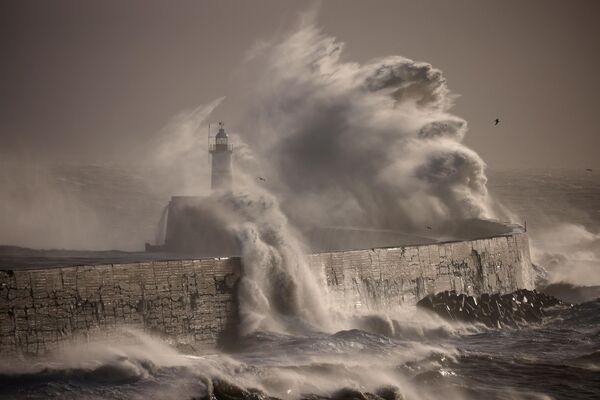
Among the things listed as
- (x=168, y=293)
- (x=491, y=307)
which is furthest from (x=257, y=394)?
(x=491, y=307)

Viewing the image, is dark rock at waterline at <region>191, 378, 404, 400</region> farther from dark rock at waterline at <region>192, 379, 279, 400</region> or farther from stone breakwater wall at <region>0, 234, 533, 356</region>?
stone breakwater wall at <region>0, 234, 533, 356</region>

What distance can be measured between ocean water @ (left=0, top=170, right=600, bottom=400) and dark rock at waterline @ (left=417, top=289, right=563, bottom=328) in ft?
1.10

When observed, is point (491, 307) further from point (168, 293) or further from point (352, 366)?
point (168, 293)

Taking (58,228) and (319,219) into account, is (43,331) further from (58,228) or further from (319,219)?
(58,228)

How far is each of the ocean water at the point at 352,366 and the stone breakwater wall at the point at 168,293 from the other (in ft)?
0.99

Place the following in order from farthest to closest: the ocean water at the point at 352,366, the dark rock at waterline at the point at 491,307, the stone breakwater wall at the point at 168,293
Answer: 1. the dark rock at waterline at the point at 491,307
2. the stone breakwater wall at the point at 168,293
3. the ocean water at the point at 352,366

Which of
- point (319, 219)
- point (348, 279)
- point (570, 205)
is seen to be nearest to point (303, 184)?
point (319, 219)

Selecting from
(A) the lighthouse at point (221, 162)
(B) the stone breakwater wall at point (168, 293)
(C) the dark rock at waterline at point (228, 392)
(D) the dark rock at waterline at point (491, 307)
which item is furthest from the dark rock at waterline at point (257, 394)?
(A) the lighthouse at point (221, 162)

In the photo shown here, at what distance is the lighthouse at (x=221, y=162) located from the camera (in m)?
27.2

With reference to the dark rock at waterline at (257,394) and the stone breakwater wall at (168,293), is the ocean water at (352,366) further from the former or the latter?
the stone breakwater wall at (168,293)

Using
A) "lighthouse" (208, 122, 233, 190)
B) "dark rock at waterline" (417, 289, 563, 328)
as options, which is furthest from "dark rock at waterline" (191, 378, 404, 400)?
"lighthouse" (208, 122, 233, 190)

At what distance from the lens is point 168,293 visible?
13.0 m

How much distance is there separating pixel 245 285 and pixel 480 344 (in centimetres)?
450

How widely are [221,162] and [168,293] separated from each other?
14843 mm
